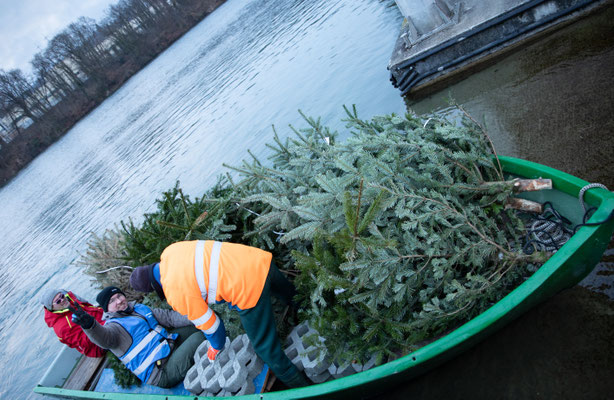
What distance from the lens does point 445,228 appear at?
3176 mm

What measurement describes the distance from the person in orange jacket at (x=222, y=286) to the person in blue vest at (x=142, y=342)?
0.95m

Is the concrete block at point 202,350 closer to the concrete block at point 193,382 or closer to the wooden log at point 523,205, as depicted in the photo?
the concrete block at point 193,382

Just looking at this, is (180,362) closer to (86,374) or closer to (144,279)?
(144,279)

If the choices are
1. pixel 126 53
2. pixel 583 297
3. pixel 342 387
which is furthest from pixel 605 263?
pixel 126 53

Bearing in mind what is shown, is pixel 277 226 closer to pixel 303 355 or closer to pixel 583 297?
pixel 303 355

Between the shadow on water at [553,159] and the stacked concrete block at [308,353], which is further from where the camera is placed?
the stacked concrete block at [308,353]

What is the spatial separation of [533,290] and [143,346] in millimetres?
4143

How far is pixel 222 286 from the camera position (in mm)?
3266

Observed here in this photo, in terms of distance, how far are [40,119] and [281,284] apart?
4402 cm

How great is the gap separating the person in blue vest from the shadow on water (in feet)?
7.73

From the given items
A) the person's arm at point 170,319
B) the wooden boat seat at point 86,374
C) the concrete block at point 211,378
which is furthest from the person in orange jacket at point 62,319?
the concrete block at point 211,378

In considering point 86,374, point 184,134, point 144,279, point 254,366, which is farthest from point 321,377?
point 184,134

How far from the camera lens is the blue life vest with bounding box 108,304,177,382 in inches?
169

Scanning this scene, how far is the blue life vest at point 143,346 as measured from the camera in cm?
430
